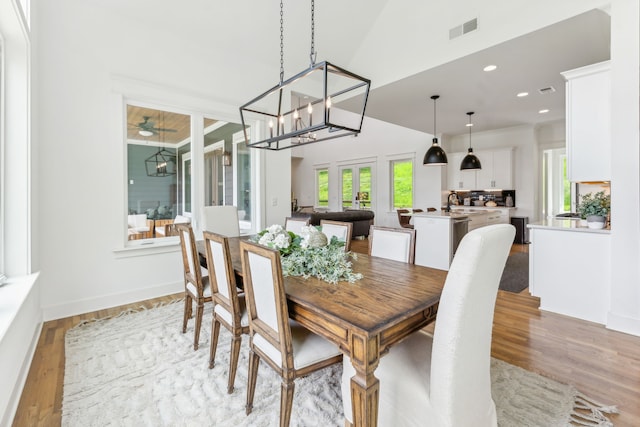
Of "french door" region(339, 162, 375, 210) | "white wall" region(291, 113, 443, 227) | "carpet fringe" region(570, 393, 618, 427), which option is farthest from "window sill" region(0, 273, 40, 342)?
"french door" region(339, 162, 375, 210)

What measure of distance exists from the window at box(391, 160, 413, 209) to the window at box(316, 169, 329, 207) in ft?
8.75

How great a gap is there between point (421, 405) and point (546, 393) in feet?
3.80

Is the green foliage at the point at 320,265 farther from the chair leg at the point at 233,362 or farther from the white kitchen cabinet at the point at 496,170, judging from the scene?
the white kitchen cabinet at the point at 496,170

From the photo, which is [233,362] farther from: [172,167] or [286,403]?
[172,167]

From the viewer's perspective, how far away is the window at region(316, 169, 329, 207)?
1094cm

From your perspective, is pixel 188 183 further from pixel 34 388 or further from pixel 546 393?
pixel 546 393

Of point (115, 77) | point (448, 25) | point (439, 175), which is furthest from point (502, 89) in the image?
point (115, 77)

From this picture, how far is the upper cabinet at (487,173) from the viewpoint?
7.00 metres

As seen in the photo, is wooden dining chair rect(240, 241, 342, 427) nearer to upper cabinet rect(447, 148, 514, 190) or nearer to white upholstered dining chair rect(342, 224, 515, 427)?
white upholstered dining chair rect(342, 224, 515, 427)

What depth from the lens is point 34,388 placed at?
1856 mm

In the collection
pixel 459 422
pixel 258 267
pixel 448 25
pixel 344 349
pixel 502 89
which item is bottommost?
pixel 459 422

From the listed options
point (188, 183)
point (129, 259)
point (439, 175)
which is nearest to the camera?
point (129, 259)

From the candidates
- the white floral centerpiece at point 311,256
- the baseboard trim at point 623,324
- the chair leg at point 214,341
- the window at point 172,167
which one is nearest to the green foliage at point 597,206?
the baseboard trim at point 623,324

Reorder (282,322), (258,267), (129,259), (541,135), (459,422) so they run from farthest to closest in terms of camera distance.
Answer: (541,135)
(129,259)
(258,267)
(282,322)
(459,422)
